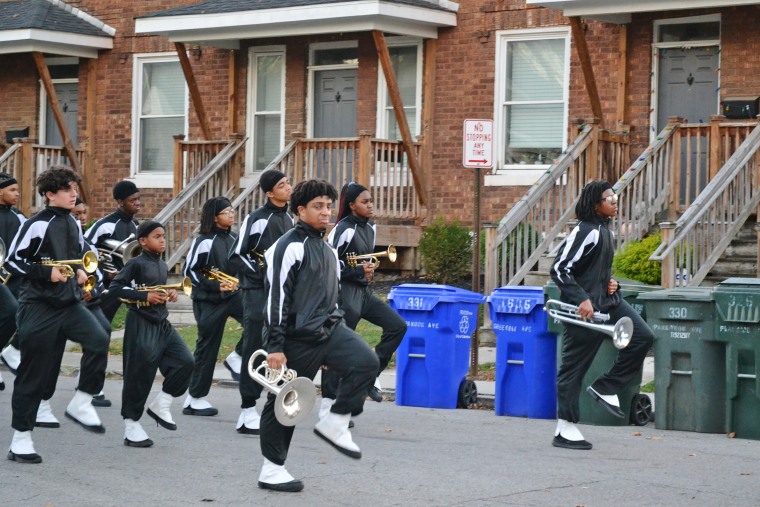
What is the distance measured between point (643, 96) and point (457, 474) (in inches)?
423

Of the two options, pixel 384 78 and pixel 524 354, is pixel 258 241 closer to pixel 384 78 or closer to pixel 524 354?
pixel 524 354

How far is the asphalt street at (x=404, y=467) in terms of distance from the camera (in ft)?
25.1

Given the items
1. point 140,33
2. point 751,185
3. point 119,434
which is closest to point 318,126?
point 140,33

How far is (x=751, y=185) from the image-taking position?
639 inches

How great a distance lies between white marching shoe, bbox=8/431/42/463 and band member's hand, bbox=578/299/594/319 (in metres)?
3.78

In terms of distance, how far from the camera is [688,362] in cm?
1041

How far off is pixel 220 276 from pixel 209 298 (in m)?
0.20

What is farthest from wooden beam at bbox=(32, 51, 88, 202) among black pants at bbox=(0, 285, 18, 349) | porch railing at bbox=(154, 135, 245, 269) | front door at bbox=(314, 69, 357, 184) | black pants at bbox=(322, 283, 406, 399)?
black pants at bbox=(322, 283, 406, 399)

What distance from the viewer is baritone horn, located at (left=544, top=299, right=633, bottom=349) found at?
9625 mm

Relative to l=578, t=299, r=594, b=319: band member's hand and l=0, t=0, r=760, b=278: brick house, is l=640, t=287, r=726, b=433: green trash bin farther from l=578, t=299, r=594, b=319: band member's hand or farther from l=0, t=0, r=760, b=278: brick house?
l=0, t=0, r=760, b=278: brick house

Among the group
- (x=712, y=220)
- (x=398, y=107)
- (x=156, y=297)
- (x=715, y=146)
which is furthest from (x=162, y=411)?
(x=398, y=107)

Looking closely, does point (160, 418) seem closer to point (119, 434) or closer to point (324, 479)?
point (119, 434)

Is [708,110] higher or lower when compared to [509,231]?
higher

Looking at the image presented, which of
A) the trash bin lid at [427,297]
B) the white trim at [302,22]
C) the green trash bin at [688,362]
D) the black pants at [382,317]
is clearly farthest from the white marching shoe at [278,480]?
the white trim at [302,22]
